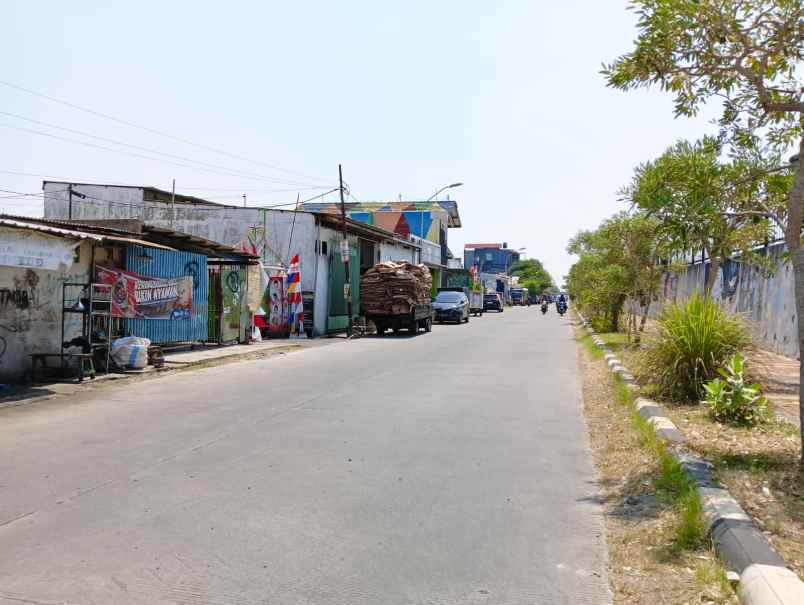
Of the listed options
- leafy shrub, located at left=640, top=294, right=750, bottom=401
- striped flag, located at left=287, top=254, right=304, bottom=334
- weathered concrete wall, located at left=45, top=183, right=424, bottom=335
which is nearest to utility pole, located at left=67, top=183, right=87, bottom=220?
weathered concrete wall, located at left=45, top=183, right=424, bottom=335

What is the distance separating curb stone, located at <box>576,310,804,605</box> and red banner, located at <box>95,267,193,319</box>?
12.4 metres

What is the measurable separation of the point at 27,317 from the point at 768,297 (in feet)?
56.3

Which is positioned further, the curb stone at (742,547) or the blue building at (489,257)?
the blue building at (489,257)

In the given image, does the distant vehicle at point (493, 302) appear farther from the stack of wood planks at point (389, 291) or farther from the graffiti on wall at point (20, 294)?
the graffiti on wall at point (20, 294)

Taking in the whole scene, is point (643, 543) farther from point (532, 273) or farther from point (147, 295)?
point (532, 273)

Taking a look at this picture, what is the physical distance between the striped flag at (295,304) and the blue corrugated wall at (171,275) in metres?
6.97

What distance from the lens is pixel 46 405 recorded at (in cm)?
1042

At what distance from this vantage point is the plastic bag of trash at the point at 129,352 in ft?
46.2

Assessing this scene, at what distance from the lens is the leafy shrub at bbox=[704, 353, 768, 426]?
7.85 meters

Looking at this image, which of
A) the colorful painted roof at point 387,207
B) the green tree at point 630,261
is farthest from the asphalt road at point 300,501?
the colorful painted roof at point 387,207

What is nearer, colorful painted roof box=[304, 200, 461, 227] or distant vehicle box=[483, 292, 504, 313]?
distant vehicle box=[483, 292, 504, 313]

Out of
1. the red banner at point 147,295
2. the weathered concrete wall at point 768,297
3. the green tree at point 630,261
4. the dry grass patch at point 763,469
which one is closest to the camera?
the dry grass patch at point 763,469

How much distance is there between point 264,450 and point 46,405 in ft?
16.8

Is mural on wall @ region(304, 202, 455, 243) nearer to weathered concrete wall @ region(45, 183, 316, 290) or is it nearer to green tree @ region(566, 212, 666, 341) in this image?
weathered concrete wall @ region(45, 183, 316, 290)
